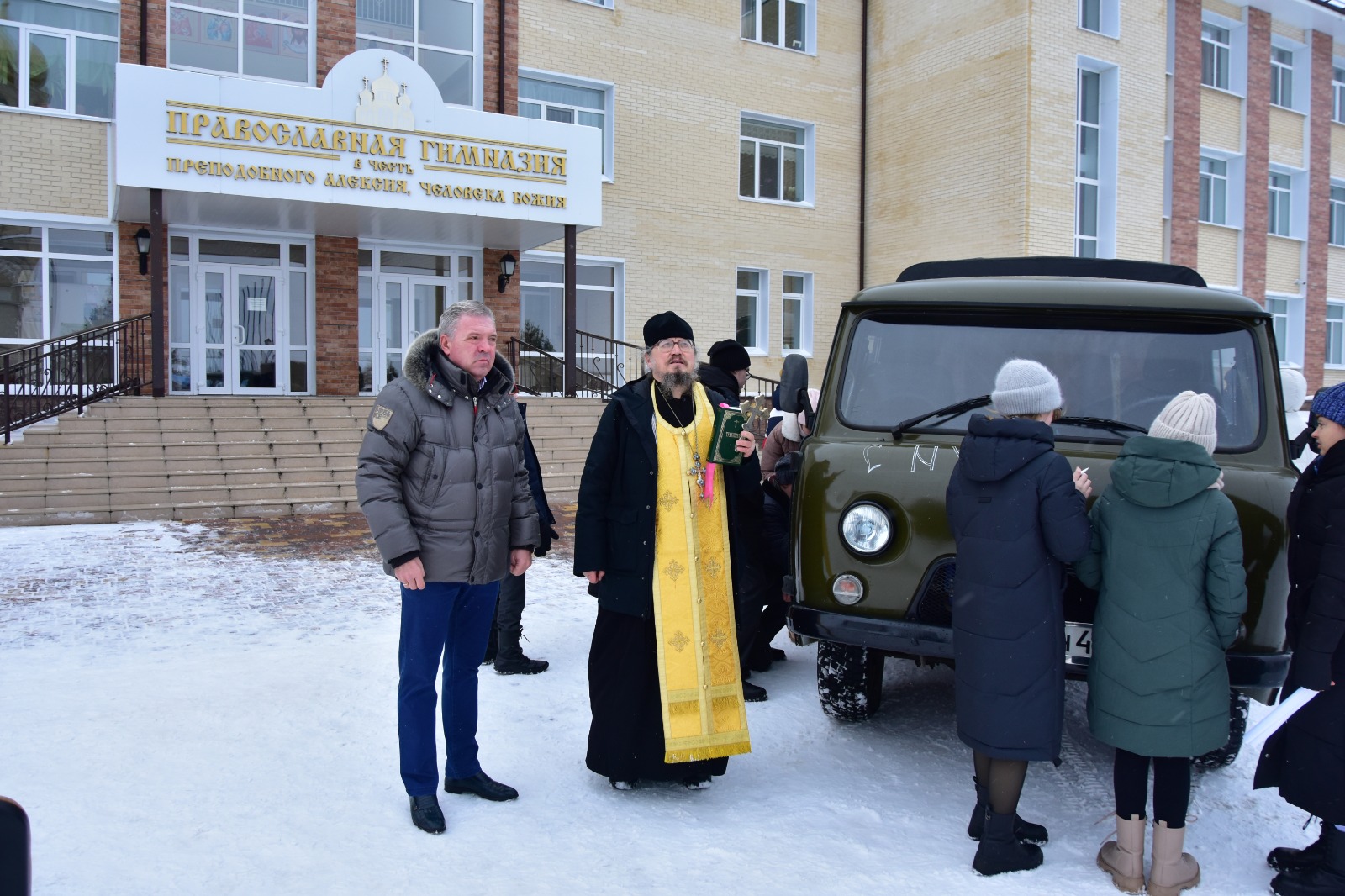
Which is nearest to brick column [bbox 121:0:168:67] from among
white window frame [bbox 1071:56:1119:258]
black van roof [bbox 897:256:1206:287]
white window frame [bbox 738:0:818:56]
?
white window frame [bbox 738:0:818:56]

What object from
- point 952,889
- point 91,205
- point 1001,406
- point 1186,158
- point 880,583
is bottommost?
point 952,889

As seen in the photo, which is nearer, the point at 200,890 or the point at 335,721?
the point at 200,890

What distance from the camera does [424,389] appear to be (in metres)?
3.50

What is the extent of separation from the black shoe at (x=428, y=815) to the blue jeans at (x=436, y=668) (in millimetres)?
27

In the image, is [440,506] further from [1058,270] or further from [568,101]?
[568,101]

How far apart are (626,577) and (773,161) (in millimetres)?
18625

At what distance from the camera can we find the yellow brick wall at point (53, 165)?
14.5m

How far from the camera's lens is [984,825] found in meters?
3.35

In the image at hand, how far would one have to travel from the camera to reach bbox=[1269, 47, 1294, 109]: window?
25188 mm

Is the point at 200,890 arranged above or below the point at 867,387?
below

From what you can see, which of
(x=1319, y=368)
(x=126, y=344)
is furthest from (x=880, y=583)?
(x=1319, y=368)

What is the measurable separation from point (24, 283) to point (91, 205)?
1507 mm

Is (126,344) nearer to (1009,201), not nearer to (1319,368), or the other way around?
(1009,201)

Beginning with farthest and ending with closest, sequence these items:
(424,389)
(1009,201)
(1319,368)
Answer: (1319,368) → (1009,201) → (424,389)
